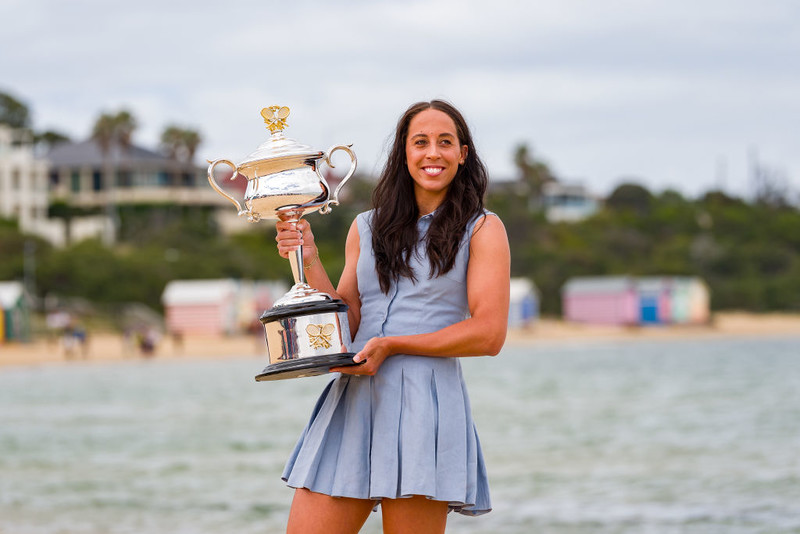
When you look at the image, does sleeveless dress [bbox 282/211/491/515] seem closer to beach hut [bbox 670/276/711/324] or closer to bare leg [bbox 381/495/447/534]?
bare leg [bbox 381/495/447/534]

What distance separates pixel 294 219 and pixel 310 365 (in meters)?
0.41

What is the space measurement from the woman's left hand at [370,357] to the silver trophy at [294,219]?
2 cm

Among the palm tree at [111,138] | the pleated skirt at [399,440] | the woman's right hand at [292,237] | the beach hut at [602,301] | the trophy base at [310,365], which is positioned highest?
the palm tree at [111,138]

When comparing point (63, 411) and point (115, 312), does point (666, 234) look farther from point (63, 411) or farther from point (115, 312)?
point (63, 411)

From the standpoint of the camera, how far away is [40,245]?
45.7 metres

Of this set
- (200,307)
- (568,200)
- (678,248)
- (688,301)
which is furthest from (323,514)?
(568,200)

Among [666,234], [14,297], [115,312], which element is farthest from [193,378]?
[666,234]

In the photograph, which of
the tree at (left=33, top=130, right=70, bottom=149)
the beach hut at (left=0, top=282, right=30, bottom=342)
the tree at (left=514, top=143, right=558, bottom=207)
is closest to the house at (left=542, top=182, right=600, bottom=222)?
the tree at (left=514, top=143, right=558, bottom=207)

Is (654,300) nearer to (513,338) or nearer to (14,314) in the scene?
(513,338)

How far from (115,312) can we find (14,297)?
7.79 metres

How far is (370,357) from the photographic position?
2707 millimetres

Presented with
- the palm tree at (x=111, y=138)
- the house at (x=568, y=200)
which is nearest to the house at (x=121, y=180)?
the palm tree at (x=111, y=138)

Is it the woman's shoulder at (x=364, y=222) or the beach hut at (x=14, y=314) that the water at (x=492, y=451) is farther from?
the woman's shoulder at (x=364, y=222)

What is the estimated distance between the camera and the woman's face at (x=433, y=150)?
9.39ft
